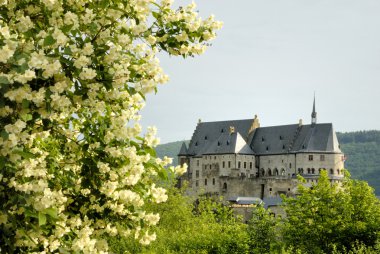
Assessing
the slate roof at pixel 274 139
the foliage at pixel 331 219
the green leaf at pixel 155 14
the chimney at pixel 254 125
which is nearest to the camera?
the green leaf at pixel 155 14

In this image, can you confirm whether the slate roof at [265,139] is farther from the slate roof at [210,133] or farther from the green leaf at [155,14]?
the green leaf at [155,14]

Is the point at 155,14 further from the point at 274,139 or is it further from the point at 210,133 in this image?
the point at 210,133

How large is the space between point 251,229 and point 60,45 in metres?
38.8

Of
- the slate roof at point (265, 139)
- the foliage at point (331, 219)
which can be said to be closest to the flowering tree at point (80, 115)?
the foliage at point (331, 219)

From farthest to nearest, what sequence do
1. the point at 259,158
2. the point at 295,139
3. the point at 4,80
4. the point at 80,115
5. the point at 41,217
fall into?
the point at 259,158
the point at 295,139
the point at 80,115
the point at 41,217
the point at 4,80

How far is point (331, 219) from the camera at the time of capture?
42.4m

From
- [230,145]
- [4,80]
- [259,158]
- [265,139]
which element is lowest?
[4,80]

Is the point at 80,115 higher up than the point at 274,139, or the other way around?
the point at 274,139

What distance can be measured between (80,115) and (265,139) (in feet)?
427

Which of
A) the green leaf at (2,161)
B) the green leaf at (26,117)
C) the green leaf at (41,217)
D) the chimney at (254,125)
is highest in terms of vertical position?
the chimney at (254,125)

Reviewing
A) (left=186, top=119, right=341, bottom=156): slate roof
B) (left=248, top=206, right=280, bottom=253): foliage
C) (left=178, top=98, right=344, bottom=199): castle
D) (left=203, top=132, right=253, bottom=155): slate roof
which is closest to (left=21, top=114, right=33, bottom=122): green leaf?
(left=248, top=206, right=280, bottom=253): foliage

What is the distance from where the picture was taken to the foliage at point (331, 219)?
41406 mm

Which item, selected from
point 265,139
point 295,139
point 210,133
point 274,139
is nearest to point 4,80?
point 295,139

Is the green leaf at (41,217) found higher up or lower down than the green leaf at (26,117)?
lower down
